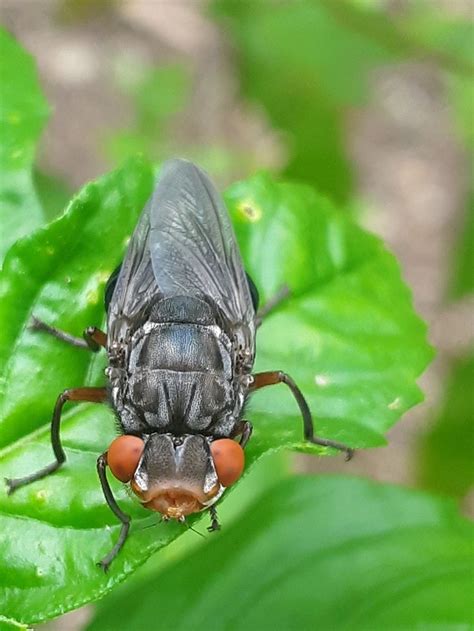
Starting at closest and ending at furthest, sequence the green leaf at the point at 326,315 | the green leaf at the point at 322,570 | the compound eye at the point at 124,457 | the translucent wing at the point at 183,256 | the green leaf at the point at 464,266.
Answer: the compound eye at the point at 124,457
the green leaf at the point at 326,315
the translucent wing at the point at 183,256
the green leaf at the point at 322,570
the green leaf at the point at 464,266

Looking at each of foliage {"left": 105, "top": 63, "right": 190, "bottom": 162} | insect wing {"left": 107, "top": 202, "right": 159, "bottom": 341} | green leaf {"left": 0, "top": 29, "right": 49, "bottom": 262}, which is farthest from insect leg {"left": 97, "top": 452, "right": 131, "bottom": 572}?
foliage {"left": 105, "top": 63, "right": 190, "bottom": 162}

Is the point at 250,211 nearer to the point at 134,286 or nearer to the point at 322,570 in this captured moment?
the point at 134,286

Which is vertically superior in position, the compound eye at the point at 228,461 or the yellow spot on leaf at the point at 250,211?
the yellow spot on leaf at the point at 250,211

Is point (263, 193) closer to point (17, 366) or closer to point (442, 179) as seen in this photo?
point (17, 366)

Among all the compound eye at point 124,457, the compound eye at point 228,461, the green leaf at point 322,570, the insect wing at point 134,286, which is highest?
the insect wing at point 134,286

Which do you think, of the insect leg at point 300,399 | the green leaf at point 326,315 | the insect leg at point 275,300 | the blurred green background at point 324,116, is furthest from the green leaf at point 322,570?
the blurred green background at point 324,116

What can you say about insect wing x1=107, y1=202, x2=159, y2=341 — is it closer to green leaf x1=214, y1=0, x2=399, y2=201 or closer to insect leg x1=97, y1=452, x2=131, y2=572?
insect leg x1=97, y1=452, x2=131, y2=572

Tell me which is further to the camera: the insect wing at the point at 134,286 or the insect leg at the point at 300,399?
the insect wing at the point at 134,286

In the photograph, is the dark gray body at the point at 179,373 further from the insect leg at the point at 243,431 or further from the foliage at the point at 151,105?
the foliage at the point at 151,105

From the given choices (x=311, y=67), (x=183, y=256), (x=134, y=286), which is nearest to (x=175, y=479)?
(x=134, y=286)
